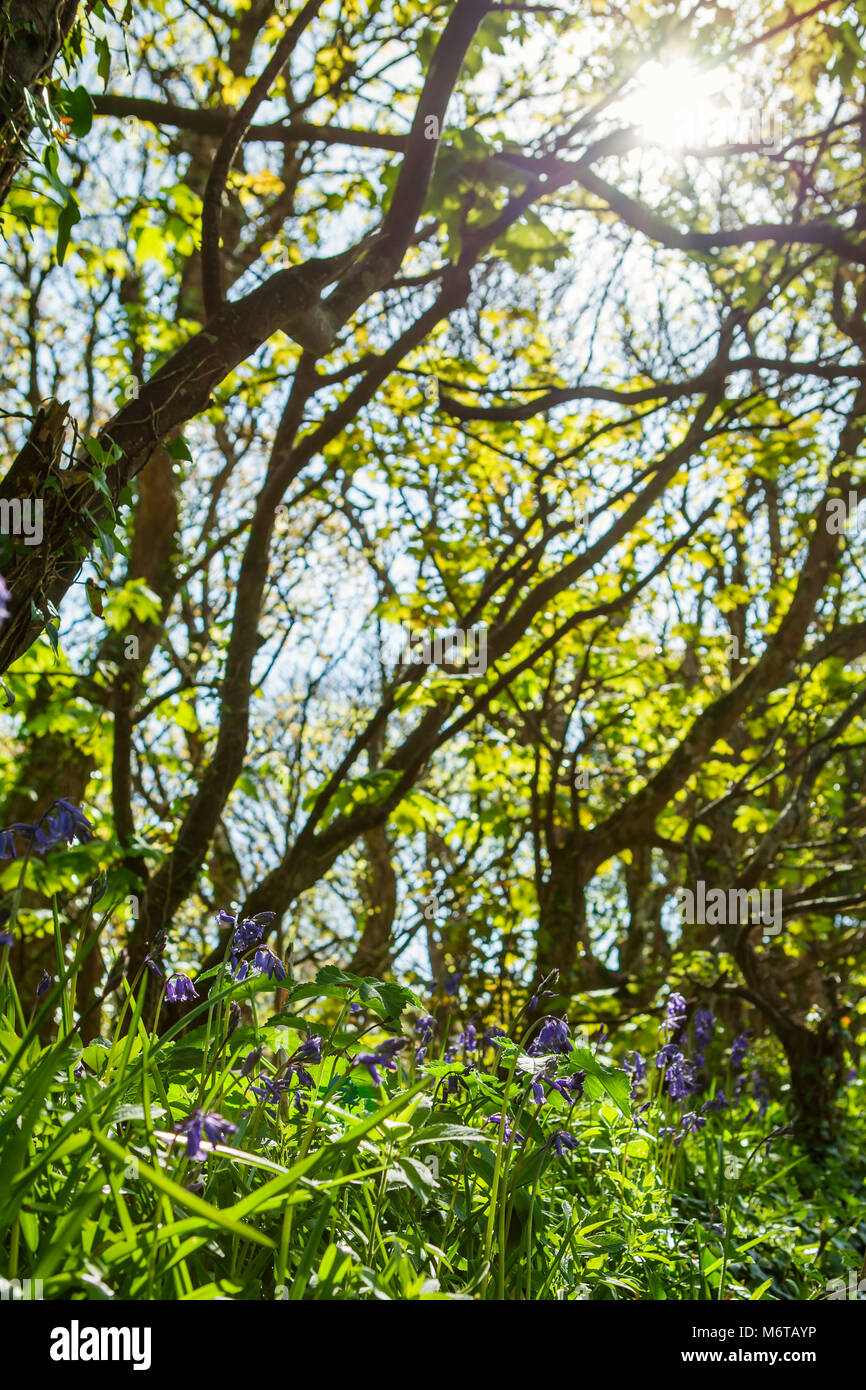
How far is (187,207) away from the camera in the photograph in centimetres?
450

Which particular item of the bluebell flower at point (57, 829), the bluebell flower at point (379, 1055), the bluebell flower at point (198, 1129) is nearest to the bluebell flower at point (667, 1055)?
the bluebell flower at point (379, 1055)

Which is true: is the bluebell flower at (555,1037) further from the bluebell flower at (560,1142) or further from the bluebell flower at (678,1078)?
the bluebell flower at (678,1078)

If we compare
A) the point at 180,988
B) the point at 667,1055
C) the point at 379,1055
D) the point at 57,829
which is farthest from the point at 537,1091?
the point at 667,1055

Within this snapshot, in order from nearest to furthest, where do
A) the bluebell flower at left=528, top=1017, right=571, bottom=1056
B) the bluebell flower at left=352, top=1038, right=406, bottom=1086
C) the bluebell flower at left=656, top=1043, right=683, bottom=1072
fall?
the bluebell flower at left=352, top=1038, right=406, bottom=1086, the bluebell flower at left=528, top=1017, right=571, bottom=1056, the bluebell flower at left=656, top=1043, right=683, bottom=1072

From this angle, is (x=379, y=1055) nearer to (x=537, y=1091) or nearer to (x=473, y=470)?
(x=537, y=1091)

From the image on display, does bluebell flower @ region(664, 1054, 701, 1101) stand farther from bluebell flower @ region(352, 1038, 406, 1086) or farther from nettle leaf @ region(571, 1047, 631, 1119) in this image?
bluebell flower @ region(352, 1038, 406, 1086)

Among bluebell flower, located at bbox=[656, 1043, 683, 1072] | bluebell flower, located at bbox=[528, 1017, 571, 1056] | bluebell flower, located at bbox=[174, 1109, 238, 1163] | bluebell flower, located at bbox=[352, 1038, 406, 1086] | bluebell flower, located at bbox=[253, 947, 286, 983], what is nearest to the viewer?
bluebell flower, located at bbox=[174, 1109, 238, 1163]

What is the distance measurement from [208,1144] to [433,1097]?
739mm

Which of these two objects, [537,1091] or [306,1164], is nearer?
[306,1164]

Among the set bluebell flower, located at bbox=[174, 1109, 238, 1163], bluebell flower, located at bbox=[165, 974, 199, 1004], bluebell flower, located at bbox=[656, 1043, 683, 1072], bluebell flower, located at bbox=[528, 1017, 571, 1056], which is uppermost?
bluebell flower, located at bbox=[165, 974, 199, 1004]

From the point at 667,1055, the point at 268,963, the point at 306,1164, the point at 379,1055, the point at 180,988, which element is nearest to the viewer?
the point at 306,1164

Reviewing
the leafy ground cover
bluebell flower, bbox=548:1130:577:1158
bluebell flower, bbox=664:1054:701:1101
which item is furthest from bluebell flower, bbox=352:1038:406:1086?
bluebell flower, bbox=664:1054:701:1101

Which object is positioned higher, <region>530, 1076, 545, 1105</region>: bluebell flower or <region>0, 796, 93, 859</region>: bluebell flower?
<region>0, 796, 93, 859</region>: bluebell flower
